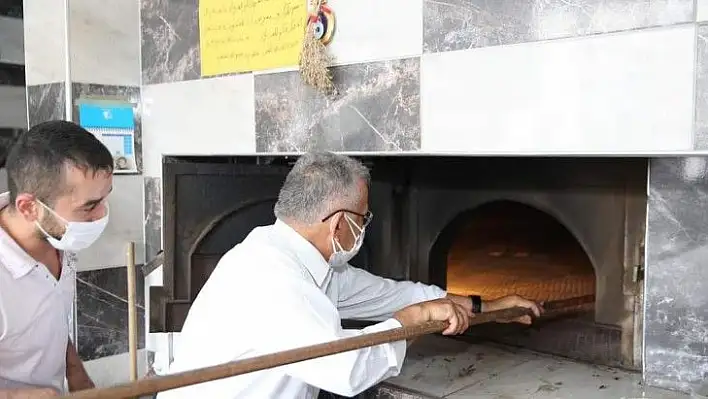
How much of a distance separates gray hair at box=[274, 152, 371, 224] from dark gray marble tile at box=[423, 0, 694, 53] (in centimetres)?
29

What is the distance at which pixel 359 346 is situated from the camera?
1.11 metres

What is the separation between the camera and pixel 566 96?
4.15 feet

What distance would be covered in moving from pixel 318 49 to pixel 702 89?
80cm

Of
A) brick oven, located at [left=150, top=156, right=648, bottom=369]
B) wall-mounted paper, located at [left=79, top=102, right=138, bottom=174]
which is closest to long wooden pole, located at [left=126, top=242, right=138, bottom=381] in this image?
brick oven, located at [left=150, top=156, right=648, bottom=369]

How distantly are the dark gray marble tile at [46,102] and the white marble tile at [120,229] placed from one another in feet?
0.78

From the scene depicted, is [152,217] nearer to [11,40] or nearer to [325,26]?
[11,40]

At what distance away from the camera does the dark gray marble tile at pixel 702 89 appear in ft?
3.67

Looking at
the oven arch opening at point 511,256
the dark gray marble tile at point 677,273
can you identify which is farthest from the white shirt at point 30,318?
the dark gray marble tile at point 677,273

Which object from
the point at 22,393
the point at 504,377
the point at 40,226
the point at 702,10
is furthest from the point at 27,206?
the point at 702,10

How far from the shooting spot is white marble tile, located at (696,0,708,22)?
3.65 ft

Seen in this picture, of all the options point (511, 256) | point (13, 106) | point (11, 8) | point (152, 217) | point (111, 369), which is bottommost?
point (111, 369)

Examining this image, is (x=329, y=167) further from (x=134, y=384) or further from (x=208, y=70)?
(x=134, y=384)

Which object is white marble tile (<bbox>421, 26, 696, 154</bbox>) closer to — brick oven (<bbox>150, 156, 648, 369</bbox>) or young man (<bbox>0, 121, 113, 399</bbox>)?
brick oven (<bbox>150, 156, 648, 369</bbox>)

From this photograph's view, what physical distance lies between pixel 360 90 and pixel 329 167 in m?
0.19
